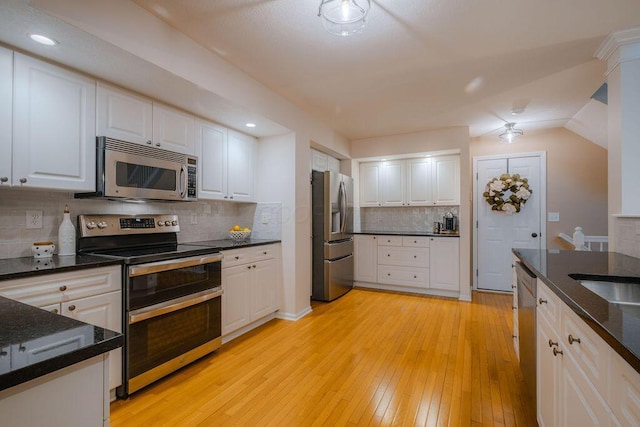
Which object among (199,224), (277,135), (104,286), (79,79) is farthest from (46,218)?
(277,135)

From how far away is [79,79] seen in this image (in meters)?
1.98

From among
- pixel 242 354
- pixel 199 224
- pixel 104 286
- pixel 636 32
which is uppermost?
pixel 636 32

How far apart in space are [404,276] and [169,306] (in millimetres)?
3421

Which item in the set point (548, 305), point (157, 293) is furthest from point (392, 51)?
point (157, 293)

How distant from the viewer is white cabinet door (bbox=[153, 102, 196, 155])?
8.06 ft

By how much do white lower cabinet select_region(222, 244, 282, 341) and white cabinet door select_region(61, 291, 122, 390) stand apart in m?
0.91

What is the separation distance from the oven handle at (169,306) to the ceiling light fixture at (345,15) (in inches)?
81.5

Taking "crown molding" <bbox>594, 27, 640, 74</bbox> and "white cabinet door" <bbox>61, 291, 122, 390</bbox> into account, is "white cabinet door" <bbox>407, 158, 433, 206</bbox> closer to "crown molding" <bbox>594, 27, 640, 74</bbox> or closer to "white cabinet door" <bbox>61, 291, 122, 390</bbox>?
"crown molding" <bbox>594, 27, 640, 74</bbox>

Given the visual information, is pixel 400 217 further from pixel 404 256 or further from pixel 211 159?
pixel 211 159

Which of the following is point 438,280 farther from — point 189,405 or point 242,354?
point 189,405

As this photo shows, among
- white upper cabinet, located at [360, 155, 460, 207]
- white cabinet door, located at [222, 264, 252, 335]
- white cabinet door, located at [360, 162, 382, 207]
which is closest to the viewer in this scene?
white cabinet door, located at [222, 264, 252, 335]

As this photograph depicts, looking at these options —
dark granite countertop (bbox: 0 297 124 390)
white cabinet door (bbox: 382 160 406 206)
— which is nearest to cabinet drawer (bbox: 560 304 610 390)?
dark granite countertop (bbox: 0 297 124 390)

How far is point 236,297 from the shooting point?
9.45 ft

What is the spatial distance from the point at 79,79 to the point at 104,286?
1336 millimetres
